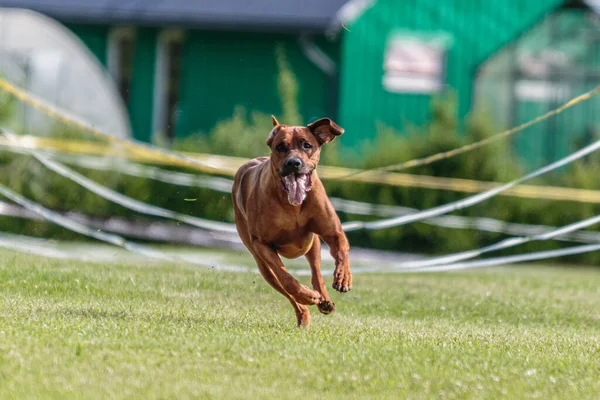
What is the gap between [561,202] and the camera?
18453 millimetres

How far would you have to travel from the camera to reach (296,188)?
7.28 m

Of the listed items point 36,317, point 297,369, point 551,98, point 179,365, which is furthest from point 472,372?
point 551,98

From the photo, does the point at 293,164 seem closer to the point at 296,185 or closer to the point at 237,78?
the point at 296,185

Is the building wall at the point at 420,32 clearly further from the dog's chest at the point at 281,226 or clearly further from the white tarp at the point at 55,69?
the dog's chest at the point at 281,226

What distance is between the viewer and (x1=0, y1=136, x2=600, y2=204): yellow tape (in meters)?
18.0

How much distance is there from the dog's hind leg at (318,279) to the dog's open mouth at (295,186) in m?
0.58

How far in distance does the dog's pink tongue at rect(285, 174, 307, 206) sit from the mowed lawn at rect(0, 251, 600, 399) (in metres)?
0.80

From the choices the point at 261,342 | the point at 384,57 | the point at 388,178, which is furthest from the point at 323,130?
the point at 384,57

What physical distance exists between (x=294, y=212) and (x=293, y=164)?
0.39m

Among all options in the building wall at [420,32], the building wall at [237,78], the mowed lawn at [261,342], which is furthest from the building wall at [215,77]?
the mowed lawn at [261,342]

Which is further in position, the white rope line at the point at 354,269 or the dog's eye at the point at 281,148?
the white rope line at the point at 354,269

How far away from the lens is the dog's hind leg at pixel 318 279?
292 inches

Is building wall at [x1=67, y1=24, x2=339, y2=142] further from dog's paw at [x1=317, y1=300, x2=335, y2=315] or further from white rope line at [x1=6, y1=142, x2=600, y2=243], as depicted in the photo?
dog's paw at [x1=317, y1=300, x2=335, y2=315]

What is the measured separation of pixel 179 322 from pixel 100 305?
1.05 m
